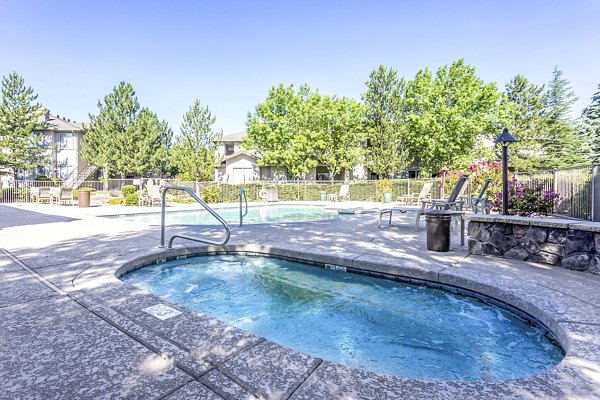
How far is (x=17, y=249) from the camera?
15.6 ft

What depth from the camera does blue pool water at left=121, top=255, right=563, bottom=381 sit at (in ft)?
7.36

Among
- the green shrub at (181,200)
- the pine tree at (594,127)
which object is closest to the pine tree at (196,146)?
the green shrub at (181,200)

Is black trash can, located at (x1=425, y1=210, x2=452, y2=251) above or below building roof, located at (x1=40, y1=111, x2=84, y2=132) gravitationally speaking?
below

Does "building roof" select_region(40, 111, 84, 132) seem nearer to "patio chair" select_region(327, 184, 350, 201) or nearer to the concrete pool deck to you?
"patio chair" select_region(327, 184, 350, 201)

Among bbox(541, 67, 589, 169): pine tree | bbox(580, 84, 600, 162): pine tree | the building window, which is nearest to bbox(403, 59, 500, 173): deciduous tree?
bbox(580, 84, 600, 162): pine tree

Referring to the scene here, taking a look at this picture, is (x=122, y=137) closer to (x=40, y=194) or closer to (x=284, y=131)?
(x=40, y=194)

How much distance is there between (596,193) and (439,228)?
15.8 ft

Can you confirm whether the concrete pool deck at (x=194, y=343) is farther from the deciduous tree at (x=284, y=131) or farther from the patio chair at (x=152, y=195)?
the deciduous tree at (x=284, y=131)

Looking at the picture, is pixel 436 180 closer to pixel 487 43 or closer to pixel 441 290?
pixel 487 43

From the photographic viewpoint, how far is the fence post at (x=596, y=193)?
6.72 meters

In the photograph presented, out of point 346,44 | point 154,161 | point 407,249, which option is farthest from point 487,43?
point 154,161

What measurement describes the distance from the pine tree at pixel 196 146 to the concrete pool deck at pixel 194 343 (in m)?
21.8

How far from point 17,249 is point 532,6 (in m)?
A: 18.1

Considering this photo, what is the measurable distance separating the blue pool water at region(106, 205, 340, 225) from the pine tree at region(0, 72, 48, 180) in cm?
2001
